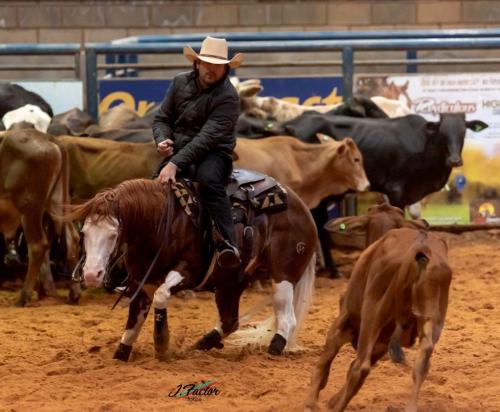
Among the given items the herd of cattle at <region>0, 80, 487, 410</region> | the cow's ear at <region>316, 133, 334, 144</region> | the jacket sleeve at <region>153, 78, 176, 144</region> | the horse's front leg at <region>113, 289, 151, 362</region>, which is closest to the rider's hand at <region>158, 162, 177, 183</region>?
the jacket sleeve at <region>153, 78, 176, 144</region>

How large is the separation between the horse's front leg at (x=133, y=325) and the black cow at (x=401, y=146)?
192 inches

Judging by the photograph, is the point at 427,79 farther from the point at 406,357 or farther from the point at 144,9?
the point at 144,9

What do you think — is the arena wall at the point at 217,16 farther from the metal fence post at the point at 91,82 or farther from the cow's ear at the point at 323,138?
the cow's ear at the point at 323,138

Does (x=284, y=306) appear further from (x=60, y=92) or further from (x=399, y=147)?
(x=60, y=92)

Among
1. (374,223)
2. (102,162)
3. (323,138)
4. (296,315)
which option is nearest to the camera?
(374,223)

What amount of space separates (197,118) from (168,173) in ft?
1.58

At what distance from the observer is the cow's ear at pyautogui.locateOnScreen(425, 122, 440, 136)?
1195 cm

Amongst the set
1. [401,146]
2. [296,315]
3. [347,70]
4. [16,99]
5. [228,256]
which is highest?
[347,70]

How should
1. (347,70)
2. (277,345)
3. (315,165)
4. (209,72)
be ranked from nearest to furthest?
(209,72)
(277,345)
(315,165)
(347,70)

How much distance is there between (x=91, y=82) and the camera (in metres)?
12.4

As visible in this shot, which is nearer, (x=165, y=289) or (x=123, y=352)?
(x=165, y=289)

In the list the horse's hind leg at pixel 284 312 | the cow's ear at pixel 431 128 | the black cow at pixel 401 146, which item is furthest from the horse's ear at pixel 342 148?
the horse's hind leg at pixel 284 312

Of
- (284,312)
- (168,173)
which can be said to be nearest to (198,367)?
(284,312)

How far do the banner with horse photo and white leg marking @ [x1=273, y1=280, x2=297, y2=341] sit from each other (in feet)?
17.0
